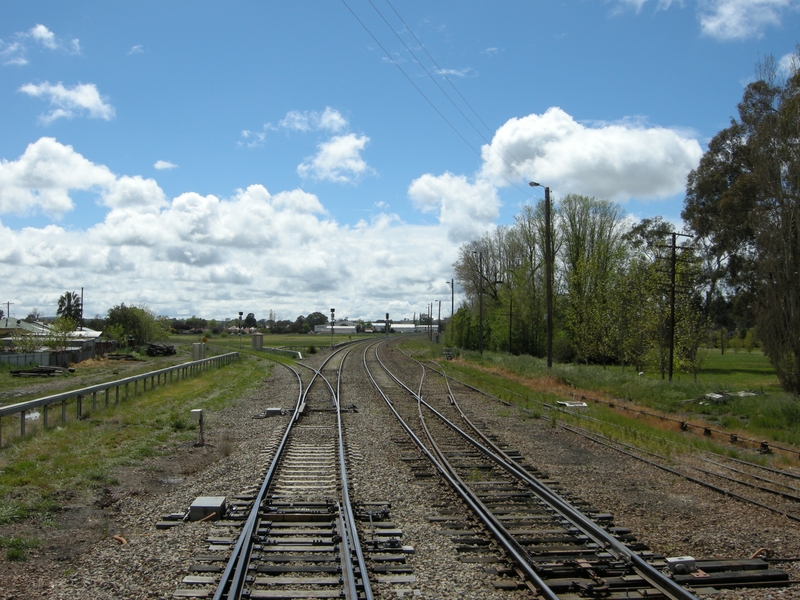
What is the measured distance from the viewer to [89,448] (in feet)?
41.5

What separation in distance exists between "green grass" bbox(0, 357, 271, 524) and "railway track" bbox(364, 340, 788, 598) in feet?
18.5

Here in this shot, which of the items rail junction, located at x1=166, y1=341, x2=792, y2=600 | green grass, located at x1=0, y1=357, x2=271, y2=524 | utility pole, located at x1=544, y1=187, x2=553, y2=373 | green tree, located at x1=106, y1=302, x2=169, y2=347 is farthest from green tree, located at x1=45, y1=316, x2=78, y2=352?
rail junction, located at x1=166, y1=341, x2=792, y2=600

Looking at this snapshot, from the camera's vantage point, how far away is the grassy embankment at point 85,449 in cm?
888

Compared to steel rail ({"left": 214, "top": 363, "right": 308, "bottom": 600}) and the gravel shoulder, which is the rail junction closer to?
steel rail ({"left": 214, "top": 363, "right": 308, "bottom": 600})

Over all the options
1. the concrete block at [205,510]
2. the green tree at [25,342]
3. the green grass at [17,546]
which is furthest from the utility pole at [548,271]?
the green tree at [25,342]

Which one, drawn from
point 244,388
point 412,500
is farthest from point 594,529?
point 244,388

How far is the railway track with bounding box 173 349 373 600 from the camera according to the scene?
19.4 feet

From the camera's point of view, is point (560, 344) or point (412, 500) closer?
point (412, 500)

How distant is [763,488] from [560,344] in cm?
4549

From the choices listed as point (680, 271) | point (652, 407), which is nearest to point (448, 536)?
point (652, 407)

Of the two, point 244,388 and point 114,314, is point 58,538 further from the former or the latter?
point 114,314

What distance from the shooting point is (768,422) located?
62.8 ft

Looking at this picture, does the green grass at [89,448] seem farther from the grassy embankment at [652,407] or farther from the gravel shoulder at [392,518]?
the grassy embankment at [652,407]

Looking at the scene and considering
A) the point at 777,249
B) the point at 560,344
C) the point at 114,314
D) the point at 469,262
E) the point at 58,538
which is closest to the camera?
the point at 58,538
